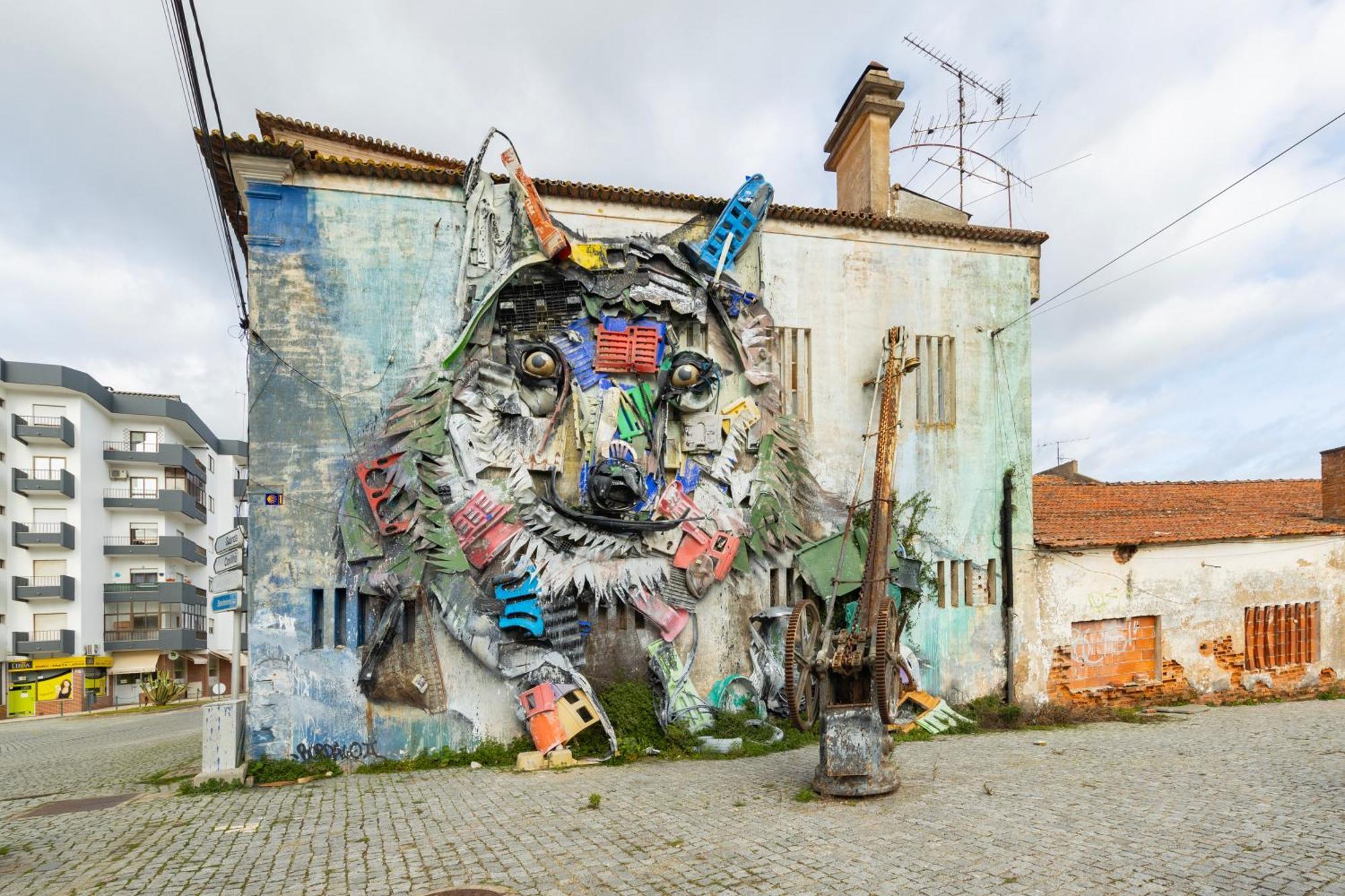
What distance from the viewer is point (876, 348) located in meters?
13.4

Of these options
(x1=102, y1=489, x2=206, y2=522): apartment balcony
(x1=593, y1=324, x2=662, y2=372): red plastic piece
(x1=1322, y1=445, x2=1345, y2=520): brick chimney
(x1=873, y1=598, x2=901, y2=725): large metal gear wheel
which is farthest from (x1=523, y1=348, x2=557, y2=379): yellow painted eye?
(x1=102, y1=489, x2=206, y2=522): apartment balcony

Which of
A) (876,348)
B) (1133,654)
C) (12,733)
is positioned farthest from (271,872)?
(12,733)

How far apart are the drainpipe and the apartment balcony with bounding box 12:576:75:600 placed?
127ft

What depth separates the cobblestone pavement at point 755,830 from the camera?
6.11m

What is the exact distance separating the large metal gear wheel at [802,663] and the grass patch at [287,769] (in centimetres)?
676

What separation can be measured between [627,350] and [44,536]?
34.9 metres

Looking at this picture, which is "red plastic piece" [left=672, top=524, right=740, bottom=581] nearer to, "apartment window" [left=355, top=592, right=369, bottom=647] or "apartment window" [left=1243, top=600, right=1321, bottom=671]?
"apartment window" [left=355, top=592, right=369, bottom=647]

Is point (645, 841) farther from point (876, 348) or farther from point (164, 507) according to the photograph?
point (164, 507)

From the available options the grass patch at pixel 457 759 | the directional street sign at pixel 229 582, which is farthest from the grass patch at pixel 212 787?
the directional street sign at pixel 229 582

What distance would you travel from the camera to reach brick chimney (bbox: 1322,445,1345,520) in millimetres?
16812

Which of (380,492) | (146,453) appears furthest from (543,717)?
(146,453)

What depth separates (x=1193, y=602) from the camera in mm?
14789

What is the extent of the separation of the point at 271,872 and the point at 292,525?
17.3 feet

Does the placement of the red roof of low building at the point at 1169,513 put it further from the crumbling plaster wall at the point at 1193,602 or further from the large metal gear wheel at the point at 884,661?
the large metal gear wheel at the point at 884,661
